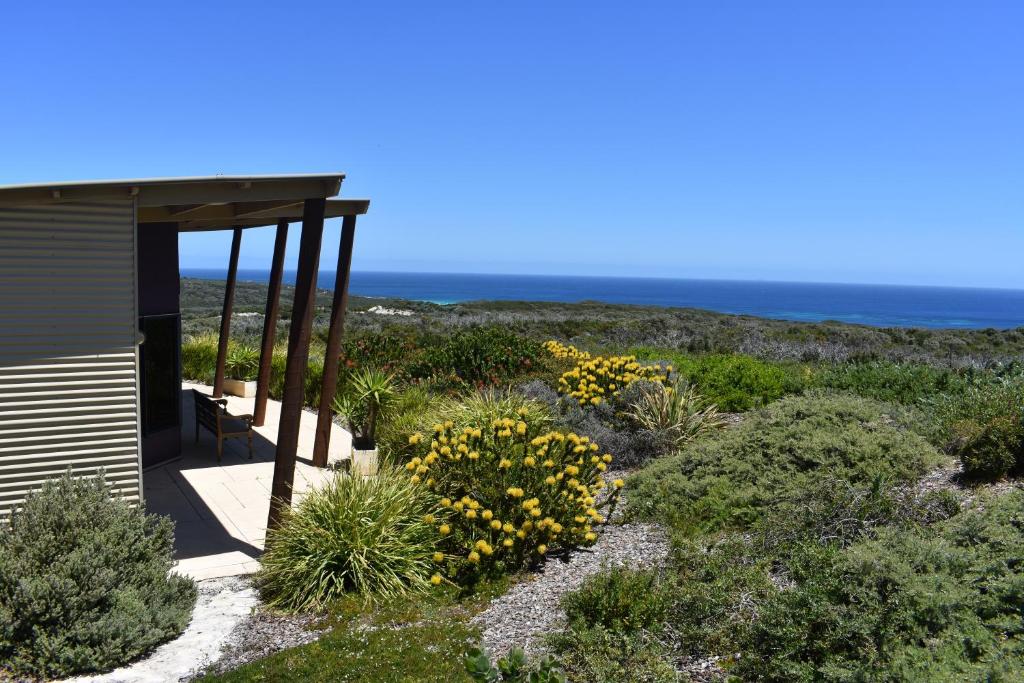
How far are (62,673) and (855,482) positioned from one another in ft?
20.5

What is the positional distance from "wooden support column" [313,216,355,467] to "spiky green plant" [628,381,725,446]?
3974mm

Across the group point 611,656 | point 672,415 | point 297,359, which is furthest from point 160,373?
point 611,656

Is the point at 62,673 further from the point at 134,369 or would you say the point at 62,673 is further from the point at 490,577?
the point at 490,577

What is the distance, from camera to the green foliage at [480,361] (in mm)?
12125

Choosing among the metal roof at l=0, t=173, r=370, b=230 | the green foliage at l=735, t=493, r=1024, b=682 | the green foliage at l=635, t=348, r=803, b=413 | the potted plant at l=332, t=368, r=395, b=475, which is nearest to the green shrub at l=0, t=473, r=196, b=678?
the metal roof at l=0, t=173, r=370, b=230

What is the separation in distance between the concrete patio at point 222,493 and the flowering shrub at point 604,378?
352cm

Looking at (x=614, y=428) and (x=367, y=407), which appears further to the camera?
(x=367, y=407)

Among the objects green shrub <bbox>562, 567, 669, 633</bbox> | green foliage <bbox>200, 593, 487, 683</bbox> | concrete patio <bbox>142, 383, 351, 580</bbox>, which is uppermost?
green shrub <bbox>562, 567, 669, 633</bbox>

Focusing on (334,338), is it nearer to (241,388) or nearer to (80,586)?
(80,586)

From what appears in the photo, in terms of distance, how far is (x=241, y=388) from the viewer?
1355 cm

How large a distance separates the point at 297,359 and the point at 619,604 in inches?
141

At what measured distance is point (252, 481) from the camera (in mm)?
8641

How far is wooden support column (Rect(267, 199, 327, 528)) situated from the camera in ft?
20.2

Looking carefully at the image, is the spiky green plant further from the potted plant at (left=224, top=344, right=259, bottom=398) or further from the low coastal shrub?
the potted plant at (left=224, top=344, right=259, bottom=398)
